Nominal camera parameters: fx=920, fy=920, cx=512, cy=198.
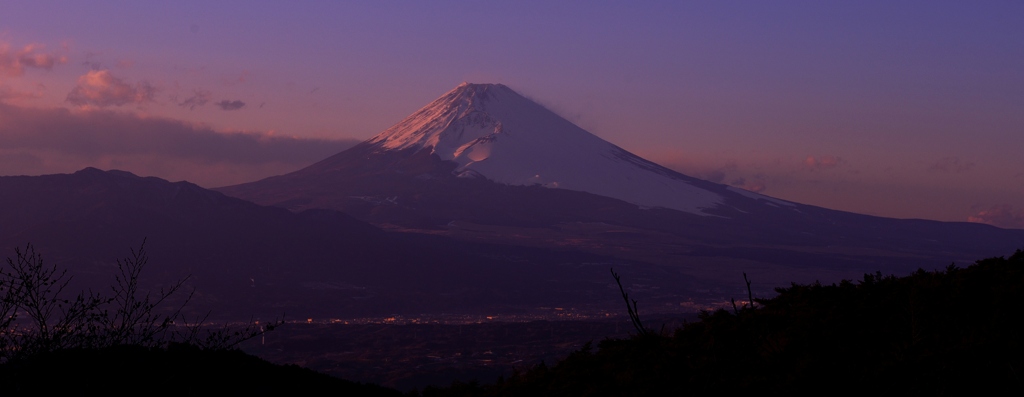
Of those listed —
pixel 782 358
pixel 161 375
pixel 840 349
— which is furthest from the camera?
pixel 161 375

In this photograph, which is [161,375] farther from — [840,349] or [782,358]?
[840,349]

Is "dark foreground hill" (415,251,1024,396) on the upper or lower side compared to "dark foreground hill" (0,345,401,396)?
upper

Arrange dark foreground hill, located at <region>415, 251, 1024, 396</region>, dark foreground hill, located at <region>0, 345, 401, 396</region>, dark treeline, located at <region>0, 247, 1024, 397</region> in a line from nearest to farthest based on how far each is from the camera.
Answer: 1. dark foreground hill, located at <region>415, 251, 1024, 396</region>
2. dark treeline, located at <region>0, 247, 1024, 397</region>
3. dark foreground hill, located at <region>0, 345, 401, 396</region>

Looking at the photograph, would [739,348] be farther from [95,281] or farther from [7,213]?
[7,213]

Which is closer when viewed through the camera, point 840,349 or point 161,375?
point 840,349

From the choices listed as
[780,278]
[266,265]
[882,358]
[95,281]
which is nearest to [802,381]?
[882,358]

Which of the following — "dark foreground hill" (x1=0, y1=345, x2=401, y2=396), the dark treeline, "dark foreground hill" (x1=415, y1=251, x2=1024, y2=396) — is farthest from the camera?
"dark foreground hill" (x1=0, y1=345, x2=401, y2=396)

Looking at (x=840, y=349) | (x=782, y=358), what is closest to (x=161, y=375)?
(x=782, y=358)

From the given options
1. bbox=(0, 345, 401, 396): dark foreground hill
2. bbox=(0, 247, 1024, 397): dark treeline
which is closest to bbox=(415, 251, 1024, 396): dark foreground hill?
bbox=(0, 247, 1024, 397): dark treeline

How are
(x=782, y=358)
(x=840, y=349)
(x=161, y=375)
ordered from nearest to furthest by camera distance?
1. (x=840, y=349)
2. (x=782, y=358)
3. (x=161, y=375)

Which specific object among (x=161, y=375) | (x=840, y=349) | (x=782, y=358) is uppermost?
(x=840, y=349)

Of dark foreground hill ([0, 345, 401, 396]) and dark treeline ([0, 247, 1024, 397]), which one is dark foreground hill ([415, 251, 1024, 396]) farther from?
dark foreground hill ([0, 345, 401, 396])
